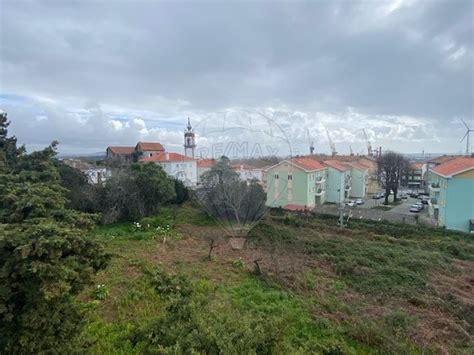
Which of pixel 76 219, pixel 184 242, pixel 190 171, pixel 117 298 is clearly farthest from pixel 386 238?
pixel 190 171

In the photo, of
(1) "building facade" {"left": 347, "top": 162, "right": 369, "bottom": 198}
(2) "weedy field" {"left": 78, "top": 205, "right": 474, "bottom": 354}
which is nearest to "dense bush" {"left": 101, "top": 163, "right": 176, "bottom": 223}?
(2) "weedy field" {"left": 78, "top": 205, "right": 474, "bottom": 354}

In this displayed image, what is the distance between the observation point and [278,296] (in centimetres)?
770

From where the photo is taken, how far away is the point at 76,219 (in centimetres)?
472

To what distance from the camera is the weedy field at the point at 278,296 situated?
14.9ft

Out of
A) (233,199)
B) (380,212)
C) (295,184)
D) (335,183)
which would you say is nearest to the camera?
(233,199)

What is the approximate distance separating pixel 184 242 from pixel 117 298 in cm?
616

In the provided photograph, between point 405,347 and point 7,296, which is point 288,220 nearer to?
point 405,347

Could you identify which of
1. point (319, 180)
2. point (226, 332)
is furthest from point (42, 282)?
point (319, 180)

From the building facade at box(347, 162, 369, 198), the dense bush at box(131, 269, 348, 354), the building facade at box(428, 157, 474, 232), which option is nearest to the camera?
the dense bush at box(131, 269, 348, 354)

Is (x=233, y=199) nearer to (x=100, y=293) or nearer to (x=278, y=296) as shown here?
(x=278, y=296)

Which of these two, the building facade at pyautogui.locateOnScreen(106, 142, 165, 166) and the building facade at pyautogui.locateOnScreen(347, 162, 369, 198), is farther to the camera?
the building facade at pyautogui.locateOnScreen(106, 142, 165, 166)

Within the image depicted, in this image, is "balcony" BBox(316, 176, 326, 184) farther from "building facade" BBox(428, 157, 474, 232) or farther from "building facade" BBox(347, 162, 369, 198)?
"building facade" BBox(428, 157, 474, 232)

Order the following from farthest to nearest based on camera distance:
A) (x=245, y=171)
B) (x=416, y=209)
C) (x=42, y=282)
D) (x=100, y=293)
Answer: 1. (x=416, y=209)
2. (x=245, y=171)
3. (x=100, y=293)
4. (x=42, y=282)

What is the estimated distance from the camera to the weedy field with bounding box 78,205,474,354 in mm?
4527
